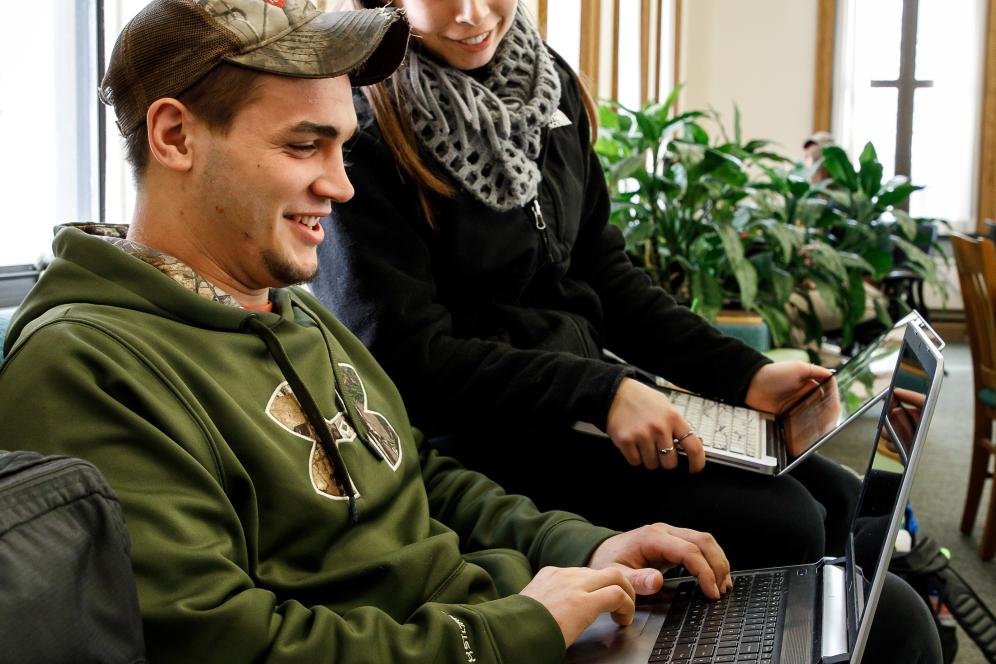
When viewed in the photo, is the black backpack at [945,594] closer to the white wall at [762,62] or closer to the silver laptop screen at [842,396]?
the silver laptop screen at [842,396]

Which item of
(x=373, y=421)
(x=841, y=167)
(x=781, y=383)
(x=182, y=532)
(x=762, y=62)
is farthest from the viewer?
(x=762, y=62)

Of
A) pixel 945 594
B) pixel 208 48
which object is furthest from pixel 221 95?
pixel 945 594

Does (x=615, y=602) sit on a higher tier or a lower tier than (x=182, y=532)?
lower

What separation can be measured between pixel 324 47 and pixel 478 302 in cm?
54

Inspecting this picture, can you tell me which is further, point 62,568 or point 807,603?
point 807,603

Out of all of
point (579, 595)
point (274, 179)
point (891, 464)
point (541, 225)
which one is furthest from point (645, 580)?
point (541, 225)

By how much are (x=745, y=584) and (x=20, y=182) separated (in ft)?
4.19

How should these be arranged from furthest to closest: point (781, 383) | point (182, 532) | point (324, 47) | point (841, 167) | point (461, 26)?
point (841, 167) → point (781, 383) → point (461, 26) → point (324, 47) → point (182, 532)

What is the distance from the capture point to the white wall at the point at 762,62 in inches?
313

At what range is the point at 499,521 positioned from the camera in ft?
3.66

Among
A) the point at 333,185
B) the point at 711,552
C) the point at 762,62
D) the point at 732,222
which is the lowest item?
the point at 711,552

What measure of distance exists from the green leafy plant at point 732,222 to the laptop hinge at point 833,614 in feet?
5.63

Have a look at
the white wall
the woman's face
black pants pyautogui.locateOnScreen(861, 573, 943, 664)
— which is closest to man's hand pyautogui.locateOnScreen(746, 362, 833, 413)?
black pants pyautogui.locateOnScreen(861, 573, 943, 664)

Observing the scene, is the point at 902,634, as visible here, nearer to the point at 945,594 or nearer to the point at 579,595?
the point at 579,595
